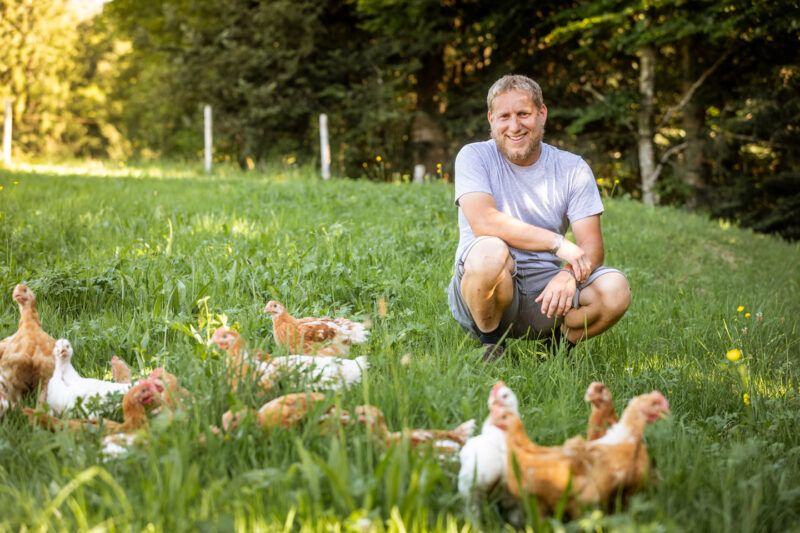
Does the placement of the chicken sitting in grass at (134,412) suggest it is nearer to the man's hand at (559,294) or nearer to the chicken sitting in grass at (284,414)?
the chicken sitting in grass at (284,414)

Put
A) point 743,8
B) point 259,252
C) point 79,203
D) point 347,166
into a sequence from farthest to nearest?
1. point 347,166
2. point 743,8
3. point 79,203
4. point 259,252

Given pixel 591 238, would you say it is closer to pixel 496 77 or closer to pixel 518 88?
pixel 518 88

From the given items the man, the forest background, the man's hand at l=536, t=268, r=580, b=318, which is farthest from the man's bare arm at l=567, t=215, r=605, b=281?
the forest background

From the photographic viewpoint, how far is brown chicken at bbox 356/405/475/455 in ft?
6.04

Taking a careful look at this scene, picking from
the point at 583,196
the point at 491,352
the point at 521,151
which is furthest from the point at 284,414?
the point at 583,196

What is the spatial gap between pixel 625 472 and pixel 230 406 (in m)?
Answer: 1.23

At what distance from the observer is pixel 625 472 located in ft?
5.28

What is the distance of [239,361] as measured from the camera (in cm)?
229

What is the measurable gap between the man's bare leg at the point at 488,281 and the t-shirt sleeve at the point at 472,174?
1.12ft

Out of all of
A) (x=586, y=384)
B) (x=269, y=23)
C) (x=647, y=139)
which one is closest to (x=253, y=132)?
(x=269, y=23)

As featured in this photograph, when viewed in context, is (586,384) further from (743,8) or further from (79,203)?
(743,8)

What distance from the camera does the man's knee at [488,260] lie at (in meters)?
2.99

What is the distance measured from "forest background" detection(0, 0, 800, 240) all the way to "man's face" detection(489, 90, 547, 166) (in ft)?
31.1

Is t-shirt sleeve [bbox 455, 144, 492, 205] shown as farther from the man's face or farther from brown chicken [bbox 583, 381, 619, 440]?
brown chicken [bbox 583, 381, 619, 440]
